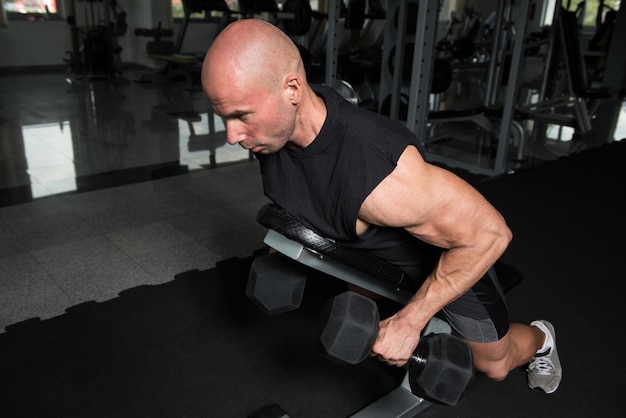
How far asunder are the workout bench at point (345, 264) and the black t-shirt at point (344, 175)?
1.8 inches

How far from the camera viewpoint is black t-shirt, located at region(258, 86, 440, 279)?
2.82 ft

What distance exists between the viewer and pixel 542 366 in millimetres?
1328

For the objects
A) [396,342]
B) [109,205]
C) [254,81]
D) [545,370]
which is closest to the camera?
[254,81]

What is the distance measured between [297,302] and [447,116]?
2.73m

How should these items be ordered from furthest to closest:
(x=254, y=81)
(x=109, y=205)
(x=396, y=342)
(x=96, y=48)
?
(x=96, y=48) < (x=109, y=205) < (x=396, y=342) < (x=254, y=81)

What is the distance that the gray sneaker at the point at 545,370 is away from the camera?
130 centimetres

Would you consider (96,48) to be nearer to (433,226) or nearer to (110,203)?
(110,203)

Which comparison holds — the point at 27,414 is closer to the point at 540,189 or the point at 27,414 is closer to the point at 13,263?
the point at 13,263

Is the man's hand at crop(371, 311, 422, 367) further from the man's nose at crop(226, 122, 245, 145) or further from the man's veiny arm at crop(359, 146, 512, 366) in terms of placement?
the man's nose at crop(226, 122, 245, 145)

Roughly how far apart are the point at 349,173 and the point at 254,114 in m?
0.19

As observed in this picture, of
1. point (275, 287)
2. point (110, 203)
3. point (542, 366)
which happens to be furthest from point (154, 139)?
point (542, 366)

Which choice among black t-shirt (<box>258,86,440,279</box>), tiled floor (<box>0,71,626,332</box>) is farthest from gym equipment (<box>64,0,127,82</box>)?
black t-shirt (<box>258,86,440,279</box>)

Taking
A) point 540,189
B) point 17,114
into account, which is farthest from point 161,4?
point 540,189

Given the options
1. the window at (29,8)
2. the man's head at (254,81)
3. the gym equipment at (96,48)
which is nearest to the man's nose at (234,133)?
the man's head at (254,81)
